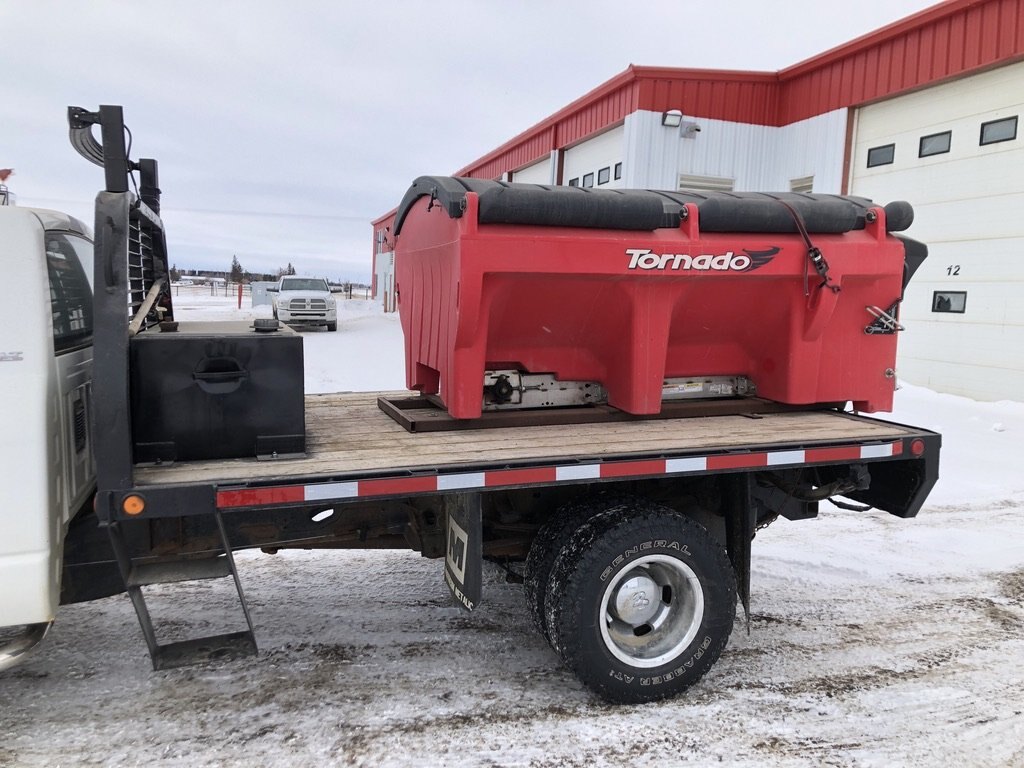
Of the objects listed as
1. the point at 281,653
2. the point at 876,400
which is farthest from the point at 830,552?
the point at 281,653

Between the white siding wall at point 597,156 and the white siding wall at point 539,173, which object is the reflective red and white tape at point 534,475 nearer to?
the white siding wall at point 597,156

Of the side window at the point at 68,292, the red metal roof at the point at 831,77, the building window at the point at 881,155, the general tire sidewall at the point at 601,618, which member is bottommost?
the general tire sidewall at the point at 601,618

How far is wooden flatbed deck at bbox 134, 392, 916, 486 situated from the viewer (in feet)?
10.3

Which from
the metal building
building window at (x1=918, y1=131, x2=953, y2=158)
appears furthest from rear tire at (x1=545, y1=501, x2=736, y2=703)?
building window at (x1=918, y1=131, x2=953, y2=158)

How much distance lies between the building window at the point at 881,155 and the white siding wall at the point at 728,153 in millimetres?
870

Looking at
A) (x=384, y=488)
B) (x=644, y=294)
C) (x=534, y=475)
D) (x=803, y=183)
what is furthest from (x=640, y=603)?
(x=803, y=183)

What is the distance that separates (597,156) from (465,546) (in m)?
14.8

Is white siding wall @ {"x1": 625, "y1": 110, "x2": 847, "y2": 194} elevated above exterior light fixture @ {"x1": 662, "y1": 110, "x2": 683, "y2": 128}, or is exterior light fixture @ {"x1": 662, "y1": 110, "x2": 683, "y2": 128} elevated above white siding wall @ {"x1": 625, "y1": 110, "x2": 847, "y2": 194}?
exterior light fixture @ {"x1": 662, "y1": 110, "x2": 683, "y2": 128}

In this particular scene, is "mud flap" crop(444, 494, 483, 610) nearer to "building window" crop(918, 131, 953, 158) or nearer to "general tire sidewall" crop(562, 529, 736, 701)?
"general tire sidewall" crop(562, 529, 736, 701)

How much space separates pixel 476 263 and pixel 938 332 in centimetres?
1094

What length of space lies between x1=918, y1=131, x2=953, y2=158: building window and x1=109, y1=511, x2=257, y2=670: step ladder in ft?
41.3

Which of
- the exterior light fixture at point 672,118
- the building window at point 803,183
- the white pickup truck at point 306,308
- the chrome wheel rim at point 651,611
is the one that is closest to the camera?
the chrome wheel rim at point 651,611

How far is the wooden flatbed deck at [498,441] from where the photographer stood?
124 inches

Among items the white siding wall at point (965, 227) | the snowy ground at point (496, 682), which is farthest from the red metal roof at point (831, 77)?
the snowy ground at point (496, 682)
